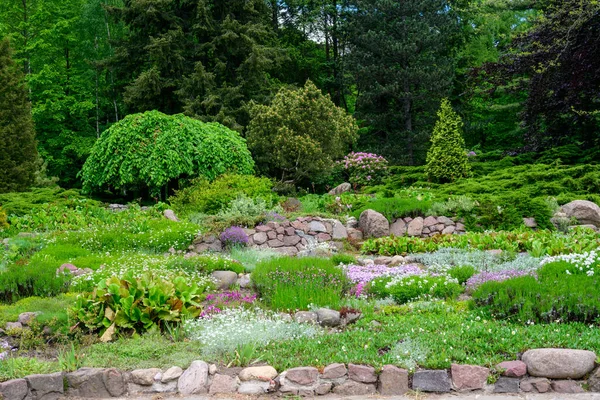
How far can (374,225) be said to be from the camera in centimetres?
1236

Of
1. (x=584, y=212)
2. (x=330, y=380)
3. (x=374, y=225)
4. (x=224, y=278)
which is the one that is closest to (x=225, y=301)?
(x=224, y=278)

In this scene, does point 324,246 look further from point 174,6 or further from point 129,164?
point 174,6

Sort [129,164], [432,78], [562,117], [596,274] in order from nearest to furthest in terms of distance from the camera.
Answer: [596,274] < [129,164] < [562,117] < [432,78]

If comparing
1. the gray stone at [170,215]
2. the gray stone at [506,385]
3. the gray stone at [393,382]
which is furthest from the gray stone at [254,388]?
the gray stone at [170,215]

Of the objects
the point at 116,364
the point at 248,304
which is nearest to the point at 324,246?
the point at 248,304

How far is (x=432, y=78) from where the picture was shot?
22781mm

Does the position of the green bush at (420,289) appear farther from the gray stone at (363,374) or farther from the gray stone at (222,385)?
the gray stone at (222,385)

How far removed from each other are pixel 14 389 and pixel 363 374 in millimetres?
2811

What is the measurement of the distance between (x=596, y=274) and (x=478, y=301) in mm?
1371

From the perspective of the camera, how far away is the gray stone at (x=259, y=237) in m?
11.4

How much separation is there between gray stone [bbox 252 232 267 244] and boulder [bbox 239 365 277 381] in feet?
21.9

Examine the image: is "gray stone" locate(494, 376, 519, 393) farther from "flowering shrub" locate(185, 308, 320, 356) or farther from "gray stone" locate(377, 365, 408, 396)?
"flowering shrub" locate(185, 308, 320, 356)

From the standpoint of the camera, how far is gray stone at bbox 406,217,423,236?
12.3m

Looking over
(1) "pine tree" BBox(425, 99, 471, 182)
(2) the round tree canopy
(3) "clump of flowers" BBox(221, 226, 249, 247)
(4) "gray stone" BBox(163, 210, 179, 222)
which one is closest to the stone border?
(3) "clump of flowers" BBox(221, 226, 249, 247)
